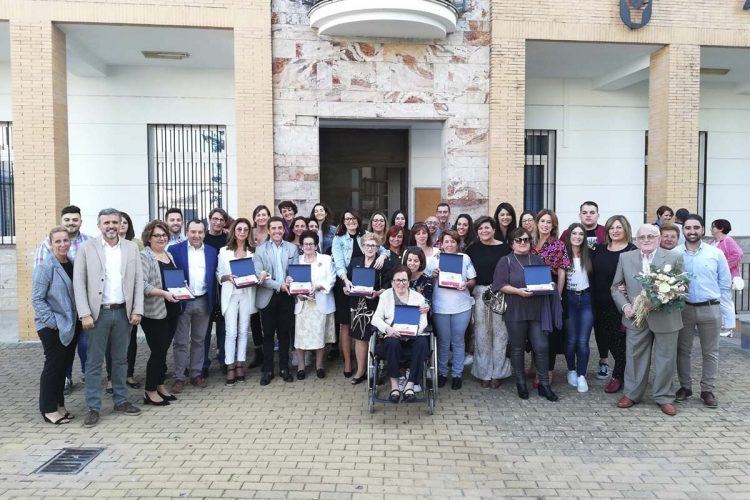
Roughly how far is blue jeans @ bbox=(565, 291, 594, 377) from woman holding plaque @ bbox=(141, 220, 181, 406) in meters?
4.30

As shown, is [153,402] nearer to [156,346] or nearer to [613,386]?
[156,346]

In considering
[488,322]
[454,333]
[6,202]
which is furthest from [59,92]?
[488,322]

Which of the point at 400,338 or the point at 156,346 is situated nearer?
the point at 400,338

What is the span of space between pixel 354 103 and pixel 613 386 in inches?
240

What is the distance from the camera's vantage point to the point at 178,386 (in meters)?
6.16

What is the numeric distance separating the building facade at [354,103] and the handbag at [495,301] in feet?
12.9

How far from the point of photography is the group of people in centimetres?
527

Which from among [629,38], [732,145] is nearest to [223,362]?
[629,38]

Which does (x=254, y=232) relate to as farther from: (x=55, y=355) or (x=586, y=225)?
(x=586, y=225)

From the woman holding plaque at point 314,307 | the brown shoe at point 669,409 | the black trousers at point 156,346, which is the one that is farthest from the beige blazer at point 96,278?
the brown shoe at point 669,409

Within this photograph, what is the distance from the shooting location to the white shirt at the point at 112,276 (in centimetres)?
523

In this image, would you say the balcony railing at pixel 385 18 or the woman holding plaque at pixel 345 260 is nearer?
the woman holding plaque at pixel 345 260

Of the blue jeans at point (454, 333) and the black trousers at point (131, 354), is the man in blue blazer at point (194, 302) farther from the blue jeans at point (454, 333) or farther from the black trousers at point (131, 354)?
the blue jeans at point (454, 333)

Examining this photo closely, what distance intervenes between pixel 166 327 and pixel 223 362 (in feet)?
4.20
